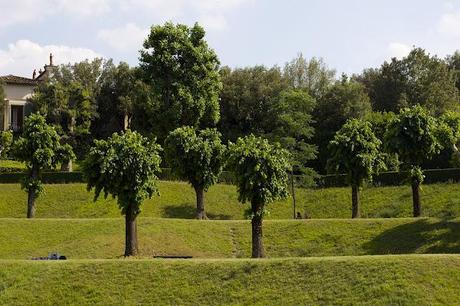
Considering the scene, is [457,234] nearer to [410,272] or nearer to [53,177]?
[410,272]

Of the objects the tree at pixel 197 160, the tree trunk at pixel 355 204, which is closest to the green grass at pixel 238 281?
the tree at pixel 197 160

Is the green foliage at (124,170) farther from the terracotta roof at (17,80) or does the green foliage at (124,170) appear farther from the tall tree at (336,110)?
the terracotta roof at (17,80)

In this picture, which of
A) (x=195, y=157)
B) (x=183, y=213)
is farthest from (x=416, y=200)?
(x=183, y=213)

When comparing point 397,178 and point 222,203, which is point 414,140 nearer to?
point 397,178

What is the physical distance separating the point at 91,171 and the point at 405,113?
85.2 feet

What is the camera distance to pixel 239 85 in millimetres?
86438

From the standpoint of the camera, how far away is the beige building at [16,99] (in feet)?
302

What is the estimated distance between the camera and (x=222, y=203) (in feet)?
213

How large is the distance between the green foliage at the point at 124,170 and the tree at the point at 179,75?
2553 centimetres

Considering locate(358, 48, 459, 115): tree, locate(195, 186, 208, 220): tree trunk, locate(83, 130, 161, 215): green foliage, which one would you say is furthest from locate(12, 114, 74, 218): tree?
locate(358, 48, 459, 115): tree

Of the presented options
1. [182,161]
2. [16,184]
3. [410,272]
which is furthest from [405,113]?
[16,184]

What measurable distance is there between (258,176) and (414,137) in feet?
54.6

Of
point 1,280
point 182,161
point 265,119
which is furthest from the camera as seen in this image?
point 265,119

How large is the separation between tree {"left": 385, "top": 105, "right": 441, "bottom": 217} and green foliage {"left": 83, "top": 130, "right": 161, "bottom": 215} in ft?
67.2
